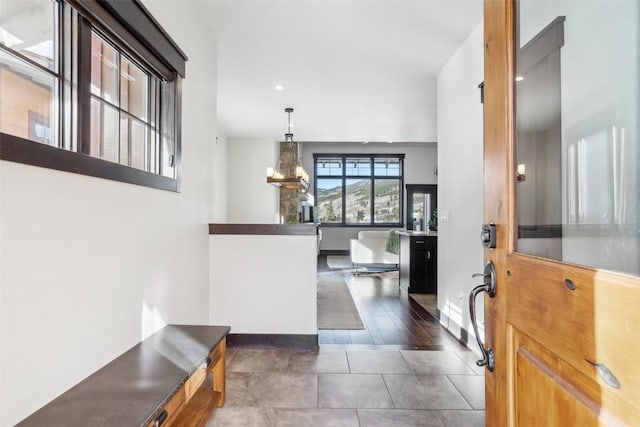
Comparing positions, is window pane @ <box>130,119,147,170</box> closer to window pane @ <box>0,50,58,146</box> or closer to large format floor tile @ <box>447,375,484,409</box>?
window pane @ <box>0,50,58,146</box>

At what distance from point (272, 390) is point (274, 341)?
74cm

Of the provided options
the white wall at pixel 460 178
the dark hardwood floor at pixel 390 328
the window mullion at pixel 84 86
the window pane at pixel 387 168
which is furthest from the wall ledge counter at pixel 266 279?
the window pane at pixel 387 168

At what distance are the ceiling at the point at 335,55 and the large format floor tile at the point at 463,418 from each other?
2.76 metres

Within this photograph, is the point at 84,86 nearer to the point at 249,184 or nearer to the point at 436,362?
the point at 436,362

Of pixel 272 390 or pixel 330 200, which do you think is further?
pixel 330 200

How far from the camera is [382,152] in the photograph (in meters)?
10.2

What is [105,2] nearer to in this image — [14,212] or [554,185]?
[14,212]

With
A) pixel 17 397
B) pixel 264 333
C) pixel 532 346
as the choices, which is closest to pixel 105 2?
pixel 17 397

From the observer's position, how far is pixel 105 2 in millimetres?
1457

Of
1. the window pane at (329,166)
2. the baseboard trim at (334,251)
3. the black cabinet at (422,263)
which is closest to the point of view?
the black cabinet at (422,263)

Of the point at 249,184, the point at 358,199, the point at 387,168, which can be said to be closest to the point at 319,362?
the point at 249,184

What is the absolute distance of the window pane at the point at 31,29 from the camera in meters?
1.10

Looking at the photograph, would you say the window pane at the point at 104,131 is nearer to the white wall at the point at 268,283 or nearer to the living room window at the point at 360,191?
the white wall at the point at 268,283

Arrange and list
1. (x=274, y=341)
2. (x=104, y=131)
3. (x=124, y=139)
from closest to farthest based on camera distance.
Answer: (x=104, y=131), (x=124, y=139), (x=274, y=341)
